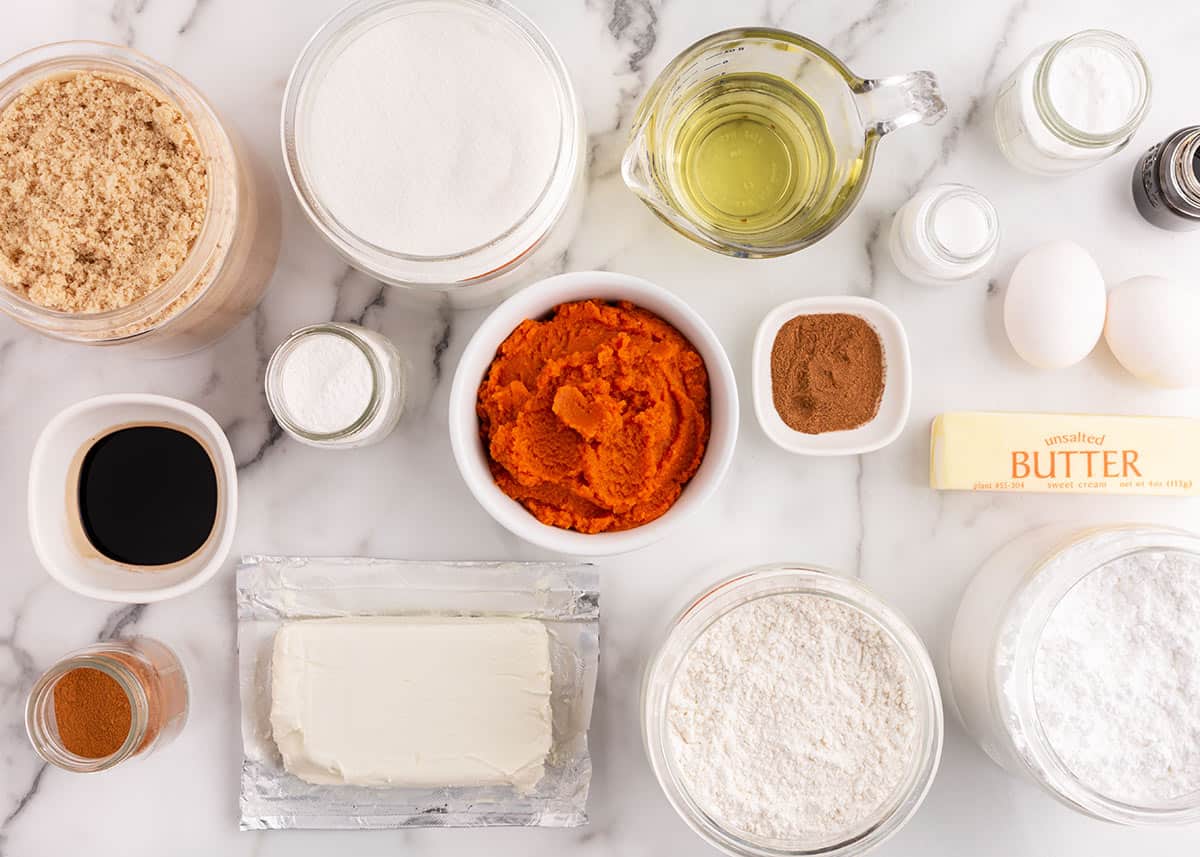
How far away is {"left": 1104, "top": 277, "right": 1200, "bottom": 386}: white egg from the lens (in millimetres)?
945

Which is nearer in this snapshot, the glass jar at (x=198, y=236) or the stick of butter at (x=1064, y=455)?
the glass jar at (x=198, y=236)

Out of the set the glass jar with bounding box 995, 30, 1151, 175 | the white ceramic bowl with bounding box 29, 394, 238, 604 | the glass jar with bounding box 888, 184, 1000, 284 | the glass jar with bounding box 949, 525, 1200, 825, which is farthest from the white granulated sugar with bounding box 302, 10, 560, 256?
the glass jar with bounding box 949, 525, 1200, 825

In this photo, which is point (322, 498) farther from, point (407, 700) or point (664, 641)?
point (664, 641)

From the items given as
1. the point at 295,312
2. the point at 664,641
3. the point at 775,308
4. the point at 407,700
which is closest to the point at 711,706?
the point at 664,641

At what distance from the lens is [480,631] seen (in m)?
0.95

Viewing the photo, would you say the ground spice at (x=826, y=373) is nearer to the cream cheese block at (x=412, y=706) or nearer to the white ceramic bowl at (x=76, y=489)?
the cream cheese block at (x=412, y=706)

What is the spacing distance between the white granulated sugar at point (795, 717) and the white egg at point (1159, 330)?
0.44 meters

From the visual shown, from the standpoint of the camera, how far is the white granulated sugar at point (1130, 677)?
883mm

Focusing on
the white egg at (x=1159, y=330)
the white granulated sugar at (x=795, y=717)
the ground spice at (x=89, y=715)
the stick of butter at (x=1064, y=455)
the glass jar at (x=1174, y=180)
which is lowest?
the ground spice at (x=89, y=715)

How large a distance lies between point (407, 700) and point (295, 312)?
468 millimetres

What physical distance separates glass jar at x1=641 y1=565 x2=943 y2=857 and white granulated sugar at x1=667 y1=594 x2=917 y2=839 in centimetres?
1

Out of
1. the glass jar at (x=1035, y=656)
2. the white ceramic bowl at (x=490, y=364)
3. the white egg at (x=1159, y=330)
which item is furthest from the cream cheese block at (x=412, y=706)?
the white egg at (x=1159, y=330)

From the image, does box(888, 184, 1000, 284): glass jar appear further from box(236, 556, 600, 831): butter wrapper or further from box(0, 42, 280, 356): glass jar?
box(0, 42, 280, 356): glass jar

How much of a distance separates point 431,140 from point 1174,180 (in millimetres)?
816
